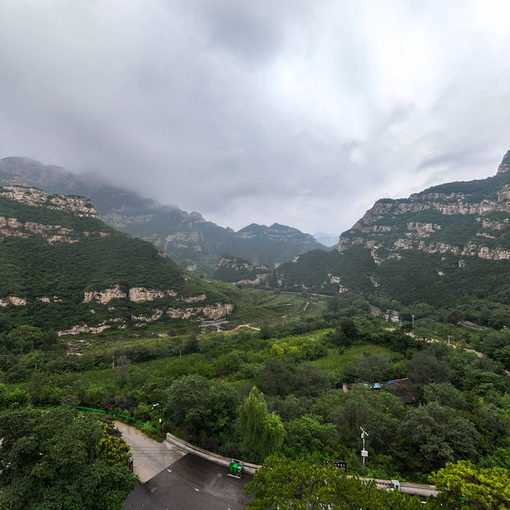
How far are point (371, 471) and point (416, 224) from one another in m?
165

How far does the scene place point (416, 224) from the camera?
15088cm

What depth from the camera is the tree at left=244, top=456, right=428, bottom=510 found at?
8641 mm

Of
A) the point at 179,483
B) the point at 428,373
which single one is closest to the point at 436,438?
the point at 428,373

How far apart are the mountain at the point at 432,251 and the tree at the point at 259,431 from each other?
88613mm

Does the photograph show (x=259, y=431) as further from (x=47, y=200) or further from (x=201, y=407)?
(x=47, y=200)

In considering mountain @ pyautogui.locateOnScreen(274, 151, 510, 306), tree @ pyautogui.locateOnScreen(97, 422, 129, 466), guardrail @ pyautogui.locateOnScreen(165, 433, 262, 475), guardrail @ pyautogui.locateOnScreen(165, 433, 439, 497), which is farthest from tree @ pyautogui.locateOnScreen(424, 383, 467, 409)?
mountain @ pyautogui.locateOnScreen(274, 151, 510, 306)

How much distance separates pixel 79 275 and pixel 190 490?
98.1 metres

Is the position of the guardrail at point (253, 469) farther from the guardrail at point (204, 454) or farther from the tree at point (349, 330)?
the tree at point (349, 330)

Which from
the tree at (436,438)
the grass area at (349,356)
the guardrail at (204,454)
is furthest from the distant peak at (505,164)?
the guardrail at (204,454)

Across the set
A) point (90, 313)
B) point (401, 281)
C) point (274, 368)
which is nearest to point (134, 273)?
point (90, 313)

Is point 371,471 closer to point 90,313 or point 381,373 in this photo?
point 381,373

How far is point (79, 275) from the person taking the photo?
91.9 meters

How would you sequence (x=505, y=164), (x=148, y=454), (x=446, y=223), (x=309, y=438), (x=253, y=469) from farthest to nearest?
(x=505, y=164), (x=446, y=223), (x=148, y=454), (x=309, y=438), (x=253, y=469)

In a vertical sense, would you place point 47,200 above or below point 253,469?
above
